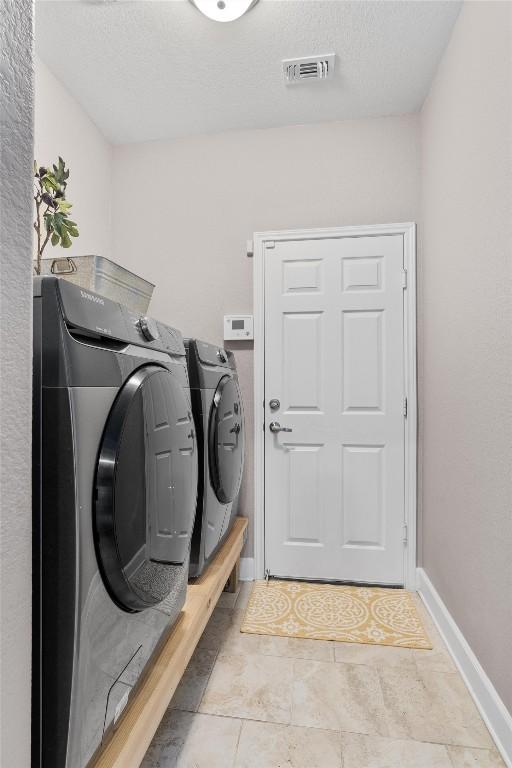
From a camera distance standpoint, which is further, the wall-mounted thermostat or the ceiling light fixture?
the wall-mounted thermostat

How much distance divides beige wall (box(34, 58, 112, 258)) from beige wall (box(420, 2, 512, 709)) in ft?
6.27

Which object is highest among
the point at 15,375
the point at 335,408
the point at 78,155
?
the point at 78,155

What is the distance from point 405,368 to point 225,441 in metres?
1.19

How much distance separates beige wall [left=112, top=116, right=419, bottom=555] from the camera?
250 cm

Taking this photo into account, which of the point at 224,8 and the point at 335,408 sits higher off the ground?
the point at 224,8

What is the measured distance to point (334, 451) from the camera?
2.48 m

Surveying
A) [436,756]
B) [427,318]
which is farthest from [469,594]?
[427,318]

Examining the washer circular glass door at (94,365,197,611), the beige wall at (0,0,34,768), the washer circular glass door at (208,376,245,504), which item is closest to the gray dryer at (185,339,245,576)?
the washer circular glass door at (208,376,245,504)

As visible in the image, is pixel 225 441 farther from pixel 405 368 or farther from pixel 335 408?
pixel 405 368

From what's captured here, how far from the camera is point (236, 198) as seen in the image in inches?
103

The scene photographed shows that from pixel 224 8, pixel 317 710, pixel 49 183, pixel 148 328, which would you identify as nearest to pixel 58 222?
pixel 49 183

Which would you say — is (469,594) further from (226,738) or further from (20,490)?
(20,490)

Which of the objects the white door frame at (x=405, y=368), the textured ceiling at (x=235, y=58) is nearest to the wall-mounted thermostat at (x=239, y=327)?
the white door frame at (x=405, y=368)

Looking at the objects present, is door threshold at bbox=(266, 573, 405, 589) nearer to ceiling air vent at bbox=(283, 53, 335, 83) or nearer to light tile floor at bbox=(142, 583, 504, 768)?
light tile floor at bbox=(142, 583, 504, 768)
